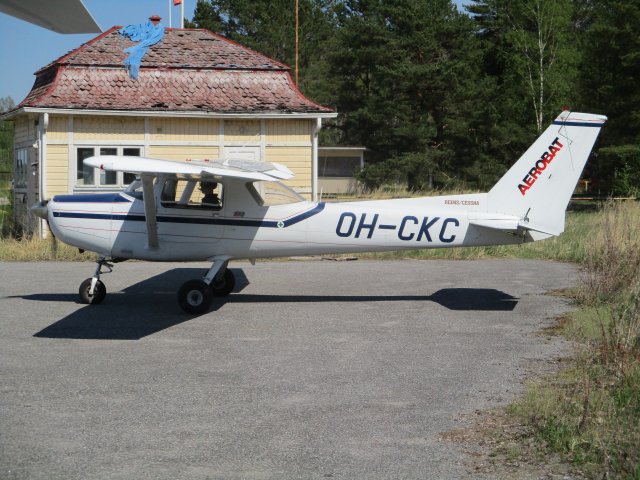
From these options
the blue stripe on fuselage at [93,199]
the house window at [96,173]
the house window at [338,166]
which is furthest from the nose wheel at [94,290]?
the house window at [338,166]

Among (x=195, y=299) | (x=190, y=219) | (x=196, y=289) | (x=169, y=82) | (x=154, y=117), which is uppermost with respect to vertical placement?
(x=169, y=82)

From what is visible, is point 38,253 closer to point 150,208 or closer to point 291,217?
point 150,208

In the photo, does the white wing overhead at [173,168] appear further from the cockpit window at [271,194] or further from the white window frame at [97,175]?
the white window frame at [97,175]

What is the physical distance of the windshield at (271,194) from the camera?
1162cm

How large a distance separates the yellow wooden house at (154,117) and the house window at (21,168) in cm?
3

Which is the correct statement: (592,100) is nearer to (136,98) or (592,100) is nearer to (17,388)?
(136,98)

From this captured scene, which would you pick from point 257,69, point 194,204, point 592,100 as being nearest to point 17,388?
point 194,204

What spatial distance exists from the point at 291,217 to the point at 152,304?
2478 millimetres

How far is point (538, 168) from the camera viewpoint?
1124 cm

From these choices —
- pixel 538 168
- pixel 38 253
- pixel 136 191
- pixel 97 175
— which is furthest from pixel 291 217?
pixel 97 175

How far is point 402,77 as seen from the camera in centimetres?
4484

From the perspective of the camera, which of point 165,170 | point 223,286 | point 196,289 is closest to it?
point 165,170

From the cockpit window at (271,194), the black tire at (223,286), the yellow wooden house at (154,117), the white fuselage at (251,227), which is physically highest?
the yellow wooden house at (154,117)

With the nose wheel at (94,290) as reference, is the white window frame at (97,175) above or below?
above
